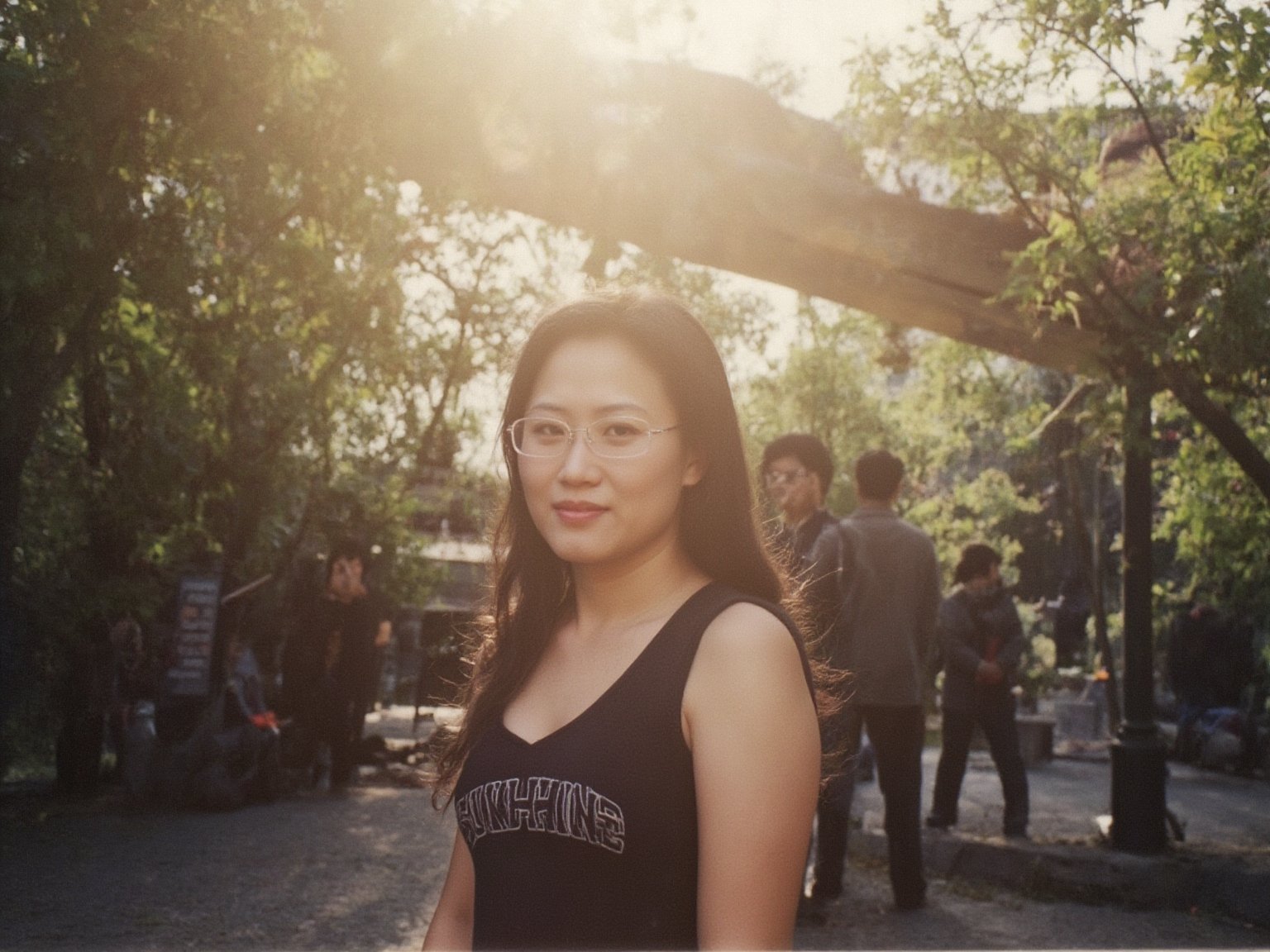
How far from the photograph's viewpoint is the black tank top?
183 cm

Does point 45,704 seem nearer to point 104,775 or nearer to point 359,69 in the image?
point 104,775

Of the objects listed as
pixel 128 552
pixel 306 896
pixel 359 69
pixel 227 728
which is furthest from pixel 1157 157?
pixel 128 552

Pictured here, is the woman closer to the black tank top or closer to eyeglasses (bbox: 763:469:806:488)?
the black tank top

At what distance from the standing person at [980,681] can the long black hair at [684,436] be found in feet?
23.6

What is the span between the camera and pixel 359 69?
7168 millimetres

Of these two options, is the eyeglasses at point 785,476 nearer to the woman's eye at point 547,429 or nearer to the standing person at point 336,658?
the woman's eye at point 547,429

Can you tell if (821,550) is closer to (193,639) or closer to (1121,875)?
(1121,875)

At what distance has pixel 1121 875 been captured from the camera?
8.04 meters

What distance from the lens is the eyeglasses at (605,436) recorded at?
205cm

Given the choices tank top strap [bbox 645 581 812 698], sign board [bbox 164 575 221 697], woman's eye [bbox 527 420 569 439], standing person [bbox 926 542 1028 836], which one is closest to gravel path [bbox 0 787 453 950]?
sign board [bbox 164 575 221 697]

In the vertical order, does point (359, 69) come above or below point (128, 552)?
above

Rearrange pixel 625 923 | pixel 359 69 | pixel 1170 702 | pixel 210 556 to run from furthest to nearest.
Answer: pixel 1170 702 < pixel 210 556 < pixel 359 69 < pixel 625 923

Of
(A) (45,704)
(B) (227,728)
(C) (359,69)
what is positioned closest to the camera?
(C) (359,69)

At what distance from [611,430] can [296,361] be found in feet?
41.9
